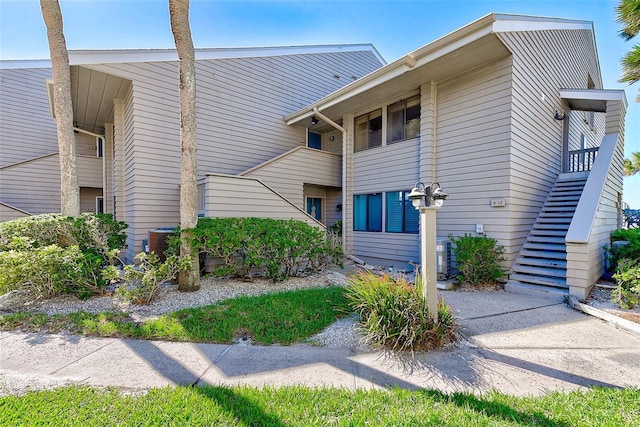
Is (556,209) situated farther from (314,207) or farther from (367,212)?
(314,207)

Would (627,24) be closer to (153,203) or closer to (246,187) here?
(246,187)

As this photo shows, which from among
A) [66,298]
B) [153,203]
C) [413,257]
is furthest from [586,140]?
[66,298]

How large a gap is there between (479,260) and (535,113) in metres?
4.24

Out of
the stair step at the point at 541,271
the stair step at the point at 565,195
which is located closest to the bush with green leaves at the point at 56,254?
the stair step at the point at 541,271

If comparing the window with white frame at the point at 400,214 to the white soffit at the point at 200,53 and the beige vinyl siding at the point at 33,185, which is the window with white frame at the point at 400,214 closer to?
the white soffit at the point at 200,53

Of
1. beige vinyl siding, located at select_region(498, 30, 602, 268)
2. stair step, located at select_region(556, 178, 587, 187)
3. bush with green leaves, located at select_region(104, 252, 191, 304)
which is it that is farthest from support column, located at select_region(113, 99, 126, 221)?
stair step, located at select_region(556, 178, 587, 187)

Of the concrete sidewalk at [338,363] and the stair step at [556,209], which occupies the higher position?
the stair step at [556,209]

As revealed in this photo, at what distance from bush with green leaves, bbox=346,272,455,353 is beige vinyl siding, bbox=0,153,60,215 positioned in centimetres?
1310

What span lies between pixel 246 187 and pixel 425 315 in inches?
202

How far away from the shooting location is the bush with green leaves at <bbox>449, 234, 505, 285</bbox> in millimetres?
6352

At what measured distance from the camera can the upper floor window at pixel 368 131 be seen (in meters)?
9.48

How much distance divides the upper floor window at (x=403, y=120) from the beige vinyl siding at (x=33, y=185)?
41.1ft

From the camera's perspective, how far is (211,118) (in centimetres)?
934

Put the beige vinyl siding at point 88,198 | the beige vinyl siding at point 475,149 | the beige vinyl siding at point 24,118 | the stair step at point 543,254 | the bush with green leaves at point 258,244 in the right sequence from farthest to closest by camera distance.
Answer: the beige vinyl siding at point 88,198 < the beige vinyl siding at point 24,118 < the beige vinyl siding at point 475,149 < the stair step at point 543,254 < the bush with green leaves at point 258,244
